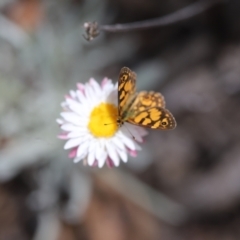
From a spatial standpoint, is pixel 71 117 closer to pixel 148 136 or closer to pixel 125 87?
pixel 125 87

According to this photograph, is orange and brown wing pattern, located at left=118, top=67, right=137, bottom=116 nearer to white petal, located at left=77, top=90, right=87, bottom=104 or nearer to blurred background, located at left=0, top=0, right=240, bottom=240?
white petal, located at left=77, top=90, right=87, bottom=104

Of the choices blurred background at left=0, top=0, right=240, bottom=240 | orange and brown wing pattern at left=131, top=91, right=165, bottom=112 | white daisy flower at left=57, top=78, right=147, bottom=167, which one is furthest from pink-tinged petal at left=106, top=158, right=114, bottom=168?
blurred background at left=0, top=0, right=240, bottom=240

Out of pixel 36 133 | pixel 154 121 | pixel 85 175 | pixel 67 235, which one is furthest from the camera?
pixel 67 235

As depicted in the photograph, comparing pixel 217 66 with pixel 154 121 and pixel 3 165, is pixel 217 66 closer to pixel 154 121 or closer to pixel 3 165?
pixel 3 165

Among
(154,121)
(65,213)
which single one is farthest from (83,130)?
(65,213)

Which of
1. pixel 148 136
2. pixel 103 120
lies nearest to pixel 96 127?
pixel 103 120

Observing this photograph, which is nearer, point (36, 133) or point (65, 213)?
point (36, 133)
